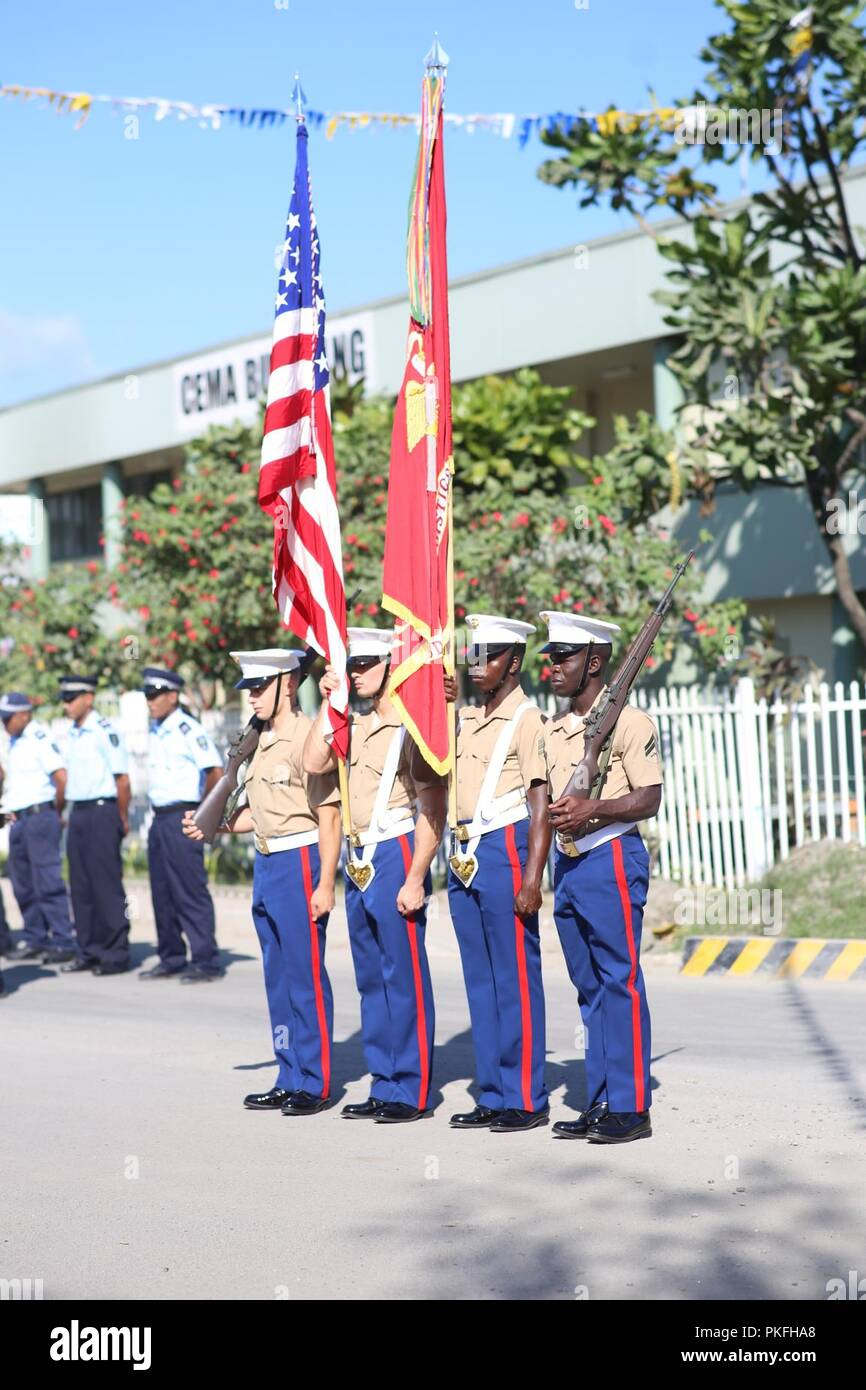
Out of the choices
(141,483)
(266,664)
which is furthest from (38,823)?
(141,483)

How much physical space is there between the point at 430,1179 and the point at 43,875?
270 inches

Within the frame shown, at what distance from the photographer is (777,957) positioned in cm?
1080

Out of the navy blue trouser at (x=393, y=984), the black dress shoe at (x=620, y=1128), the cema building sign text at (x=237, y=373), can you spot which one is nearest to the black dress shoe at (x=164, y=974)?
the navy blue trouser at (x=393, y=984)

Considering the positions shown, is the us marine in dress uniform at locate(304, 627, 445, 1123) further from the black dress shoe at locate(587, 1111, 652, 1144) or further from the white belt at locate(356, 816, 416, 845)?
the black dress shoe at locate(587, 1111, 652, 1144)

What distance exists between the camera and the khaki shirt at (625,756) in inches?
251

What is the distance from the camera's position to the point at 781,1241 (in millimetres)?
5012

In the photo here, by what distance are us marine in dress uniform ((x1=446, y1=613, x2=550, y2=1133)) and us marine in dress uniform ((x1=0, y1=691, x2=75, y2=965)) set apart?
605 centimetres

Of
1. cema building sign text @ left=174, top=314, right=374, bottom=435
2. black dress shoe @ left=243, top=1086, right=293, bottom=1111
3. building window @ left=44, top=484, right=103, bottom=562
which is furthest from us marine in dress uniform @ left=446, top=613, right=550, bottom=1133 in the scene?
building window @ left=44, top=484, right=103, bottom=562

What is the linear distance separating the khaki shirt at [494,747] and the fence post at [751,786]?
20.9 feet

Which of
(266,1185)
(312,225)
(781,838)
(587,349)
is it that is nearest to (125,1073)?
(266,1185)

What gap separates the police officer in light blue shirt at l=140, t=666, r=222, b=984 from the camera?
10898 millimetres

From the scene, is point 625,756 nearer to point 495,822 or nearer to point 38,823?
point 495,822

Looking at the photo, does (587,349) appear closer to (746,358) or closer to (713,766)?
(746,358)
